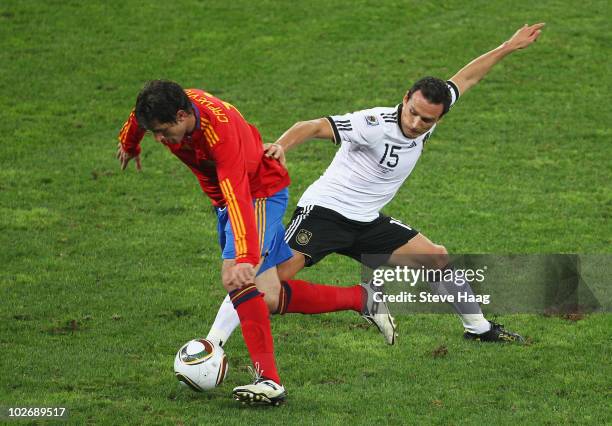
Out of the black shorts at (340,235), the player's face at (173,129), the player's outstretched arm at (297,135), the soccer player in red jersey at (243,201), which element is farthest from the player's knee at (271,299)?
the player's face at (173,129)

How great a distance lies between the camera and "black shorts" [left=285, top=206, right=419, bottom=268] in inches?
324

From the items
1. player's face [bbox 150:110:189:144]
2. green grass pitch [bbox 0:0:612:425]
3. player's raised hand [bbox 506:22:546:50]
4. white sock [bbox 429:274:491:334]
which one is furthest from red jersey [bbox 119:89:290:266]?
player's raised hand [bbox 506:22:546:50]

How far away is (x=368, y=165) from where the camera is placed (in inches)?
333

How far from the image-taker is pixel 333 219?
836cm

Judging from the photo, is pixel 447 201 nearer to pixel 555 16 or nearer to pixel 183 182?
pixel 183 182

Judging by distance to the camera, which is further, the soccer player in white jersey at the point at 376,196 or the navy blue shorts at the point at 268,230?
the soccer player in white jersey at the point at 376,196

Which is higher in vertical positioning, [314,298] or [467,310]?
[314,298]

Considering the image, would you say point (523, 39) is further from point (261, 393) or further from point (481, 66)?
point (261, 393)

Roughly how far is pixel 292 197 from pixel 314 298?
16.0 ft

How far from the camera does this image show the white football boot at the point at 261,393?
272 inches

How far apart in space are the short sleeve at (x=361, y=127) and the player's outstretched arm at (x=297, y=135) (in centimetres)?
19

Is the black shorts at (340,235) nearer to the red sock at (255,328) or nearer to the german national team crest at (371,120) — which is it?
the german national team crest at (371,120)

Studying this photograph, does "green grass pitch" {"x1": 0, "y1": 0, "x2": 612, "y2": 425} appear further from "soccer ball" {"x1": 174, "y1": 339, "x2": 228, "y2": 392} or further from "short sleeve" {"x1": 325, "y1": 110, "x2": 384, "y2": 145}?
"short sleeve" {"x1": 325, "y1": 110, "x2": 384, "y2": 145}

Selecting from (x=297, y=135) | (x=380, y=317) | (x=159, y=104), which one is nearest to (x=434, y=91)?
(x=297, y=135)
